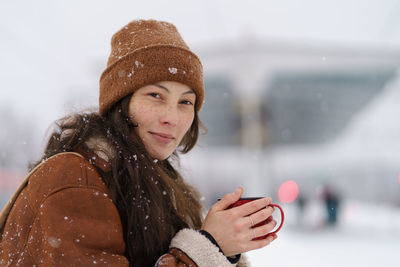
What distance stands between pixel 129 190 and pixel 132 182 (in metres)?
0.03

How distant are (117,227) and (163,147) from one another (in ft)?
1.27

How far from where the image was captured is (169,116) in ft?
3.96

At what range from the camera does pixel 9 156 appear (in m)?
11.9

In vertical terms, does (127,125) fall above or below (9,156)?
above

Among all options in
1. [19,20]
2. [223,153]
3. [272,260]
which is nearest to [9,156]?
[19,20]

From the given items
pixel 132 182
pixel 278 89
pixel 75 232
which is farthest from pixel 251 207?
pixel 278 89

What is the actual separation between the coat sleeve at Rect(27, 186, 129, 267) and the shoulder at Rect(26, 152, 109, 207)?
0.02 meters

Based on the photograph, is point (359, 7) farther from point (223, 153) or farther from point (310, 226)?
point (223, 153)

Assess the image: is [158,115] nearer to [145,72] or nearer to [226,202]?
[145,72]

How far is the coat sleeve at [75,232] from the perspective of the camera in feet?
2.77

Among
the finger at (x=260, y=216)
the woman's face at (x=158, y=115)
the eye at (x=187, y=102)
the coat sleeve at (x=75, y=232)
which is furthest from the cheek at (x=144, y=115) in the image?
the finger at (x=260, y=216)

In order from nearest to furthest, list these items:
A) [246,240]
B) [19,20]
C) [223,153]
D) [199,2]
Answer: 1. [246,240]
2. [199,2]
3. [19,20]
4. [223,153]

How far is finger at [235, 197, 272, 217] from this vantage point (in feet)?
3.55

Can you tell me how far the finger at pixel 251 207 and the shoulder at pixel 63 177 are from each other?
43cm
